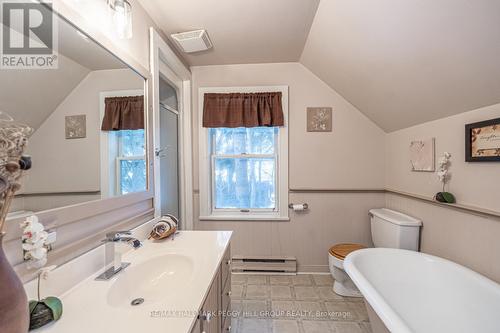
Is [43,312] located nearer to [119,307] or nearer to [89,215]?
[119,307]

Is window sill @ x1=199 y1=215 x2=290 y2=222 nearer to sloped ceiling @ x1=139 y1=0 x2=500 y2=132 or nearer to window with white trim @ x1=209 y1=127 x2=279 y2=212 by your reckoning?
window with white trim @ x1=209 y1=127 x2=279 y2=212

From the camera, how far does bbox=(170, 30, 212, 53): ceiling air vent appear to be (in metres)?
1.84

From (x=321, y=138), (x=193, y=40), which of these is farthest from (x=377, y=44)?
(x=193, y=40)

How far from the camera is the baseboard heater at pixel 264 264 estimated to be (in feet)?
8.13

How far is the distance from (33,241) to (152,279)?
0.60 metres

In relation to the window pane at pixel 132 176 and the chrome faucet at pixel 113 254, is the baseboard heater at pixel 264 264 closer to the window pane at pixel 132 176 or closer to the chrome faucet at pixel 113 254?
the window pane at pixel 132 176

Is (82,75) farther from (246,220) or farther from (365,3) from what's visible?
(246,220)

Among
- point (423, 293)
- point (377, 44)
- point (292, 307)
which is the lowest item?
point (292, 307)

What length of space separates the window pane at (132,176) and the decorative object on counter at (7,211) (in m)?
0.75

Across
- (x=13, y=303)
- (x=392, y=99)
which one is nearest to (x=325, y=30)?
(x=392, y=99)

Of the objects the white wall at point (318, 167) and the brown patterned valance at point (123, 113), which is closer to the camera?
the brown patterned valance at point (123, 113)

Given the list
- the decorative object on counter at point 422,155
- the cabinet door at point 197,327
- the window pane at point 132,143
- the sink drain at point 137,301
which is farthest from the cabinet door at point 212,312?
the decorative object on counter at point 422,155

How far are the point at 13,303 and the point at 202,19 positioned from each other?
1863 mm

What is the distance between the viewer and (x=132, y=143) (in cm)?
141
